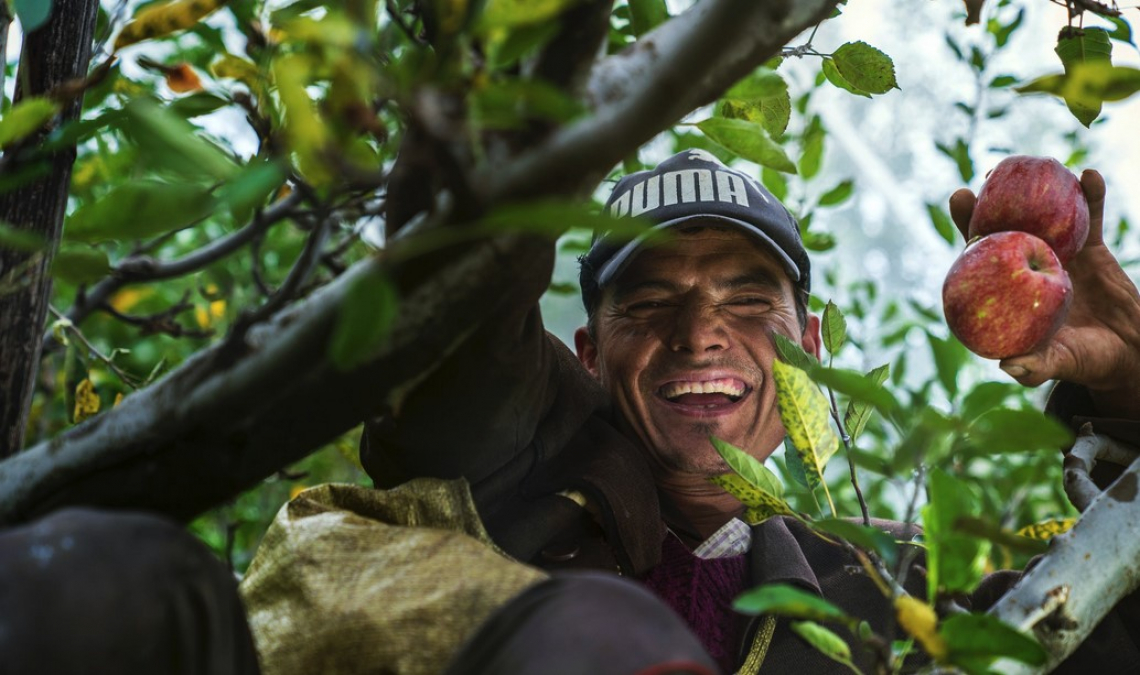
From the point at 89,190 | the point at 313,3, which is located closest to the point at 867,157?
the point at 89,190

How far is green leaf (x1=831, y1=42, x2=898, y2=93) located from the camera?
1474mm

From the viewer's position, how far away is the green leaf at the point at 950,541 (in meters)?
1.01

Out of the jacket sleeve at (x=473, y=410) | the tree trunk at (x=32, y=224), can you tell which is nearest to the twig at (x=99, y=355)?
the tree trunk at (x=32, y=224)

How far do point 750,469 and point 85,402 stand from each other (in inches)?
40.9

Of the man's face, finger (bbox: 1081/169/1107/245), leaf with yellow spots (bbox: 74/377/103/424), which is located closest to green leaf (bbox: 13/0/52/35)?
leaf with yellow spots (bbox: 74/377/103/424)

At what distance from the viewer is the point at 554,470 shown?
1.61 m

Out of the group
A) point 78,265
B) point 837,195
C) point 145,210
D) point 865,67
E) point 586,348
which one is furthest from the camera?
point 837,195

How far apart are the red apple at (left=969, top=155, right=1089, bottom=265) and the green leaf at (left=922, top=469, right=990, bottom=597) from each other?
738mm

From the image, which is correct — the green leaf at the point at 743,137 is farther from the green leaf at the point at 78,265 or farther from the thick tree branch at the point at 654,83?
the green leaf at the point at 78,265

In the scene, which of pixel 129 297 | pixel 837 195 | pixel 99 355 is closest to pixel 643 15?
pixel 99 355

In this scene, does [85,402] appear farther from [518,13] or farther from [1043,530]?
[1043,530]

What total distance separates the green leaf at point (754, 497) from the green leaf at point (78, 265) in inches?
26.8

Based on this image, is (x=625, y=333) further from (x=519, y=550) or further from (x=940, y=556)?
(x=940, y=556)

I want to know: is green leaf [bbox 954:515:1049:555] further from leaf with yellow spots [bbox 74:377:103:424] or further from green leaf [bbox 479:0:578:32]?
leaf with yellow spots [bbox 74:377:103:424]
